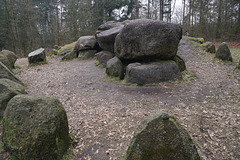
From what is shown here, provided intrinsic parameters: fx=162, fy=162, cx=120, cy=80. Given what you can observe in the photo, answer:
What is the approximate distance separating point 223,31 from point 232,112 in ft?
72.9

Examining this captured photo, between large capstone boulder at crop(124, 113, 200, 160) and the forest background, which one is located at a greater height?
the forest background

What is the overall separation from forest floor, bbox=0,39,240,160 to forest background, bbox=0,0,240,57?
Answer: 13.4m

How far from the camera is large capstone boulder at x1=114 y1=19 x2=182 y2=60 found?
7973 millimetres

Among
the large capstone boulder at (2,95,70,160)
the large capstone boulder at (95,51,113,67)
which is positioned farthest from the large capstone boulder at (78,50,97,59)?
the large capstone boulder at (2,95,70,160)

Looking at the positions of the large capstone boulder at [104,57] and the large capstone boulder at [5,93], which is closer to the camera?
the large capstone boulder at [5,93]

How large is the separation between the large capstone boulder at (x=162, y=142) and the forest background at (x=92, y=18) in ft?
60.4

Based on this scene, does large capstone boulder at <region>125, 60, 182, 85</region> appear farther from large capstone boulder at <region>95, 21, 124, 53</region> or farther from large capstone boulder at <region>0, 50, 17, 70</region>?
large capstone boulder at <region>0, 50, 17, 70</region>

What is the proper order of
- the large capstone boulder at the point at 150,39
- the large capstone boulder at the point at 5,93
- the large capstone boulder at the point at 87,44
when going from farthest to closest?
the large capstone boulder at the point at 87,44, the large capstone boulder at the point at 150,39, the large capstone boulder at the point at 5,93

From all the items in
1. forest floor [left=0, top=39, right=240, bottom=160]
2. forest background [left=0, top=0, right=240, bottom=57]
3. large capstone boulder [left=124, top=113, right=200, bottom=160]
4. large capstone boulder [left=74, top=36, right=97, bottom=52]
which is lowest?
forest floor [left=0, top=39, right=240, bottom=160]

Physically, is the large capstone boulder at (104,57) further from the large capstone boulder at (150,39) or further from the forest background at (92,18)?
the forest background at (92,18)

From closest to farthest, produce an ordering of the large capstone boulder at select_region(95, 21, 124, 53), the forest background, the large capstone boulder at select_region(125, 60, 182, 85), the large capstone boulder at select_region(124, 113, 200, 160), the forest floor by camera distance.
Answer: the large capstone boulder at select_region(124, 113, 200, 160)
the forest floor
the large capstone boulder at select_region(125, 60, 182, 85)
the large capstone boulder at select_region(95, 21, 124, 53)
the forest background

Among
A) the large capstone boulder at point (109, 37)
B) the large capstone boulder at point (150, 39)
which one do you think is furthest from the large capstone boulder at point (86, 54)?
the large capstone boulder at point (150, 39)

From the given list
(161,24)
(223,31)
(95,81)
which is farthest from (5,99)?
(223,31)

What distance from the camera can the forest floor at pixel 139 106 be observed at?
3.79 metres
